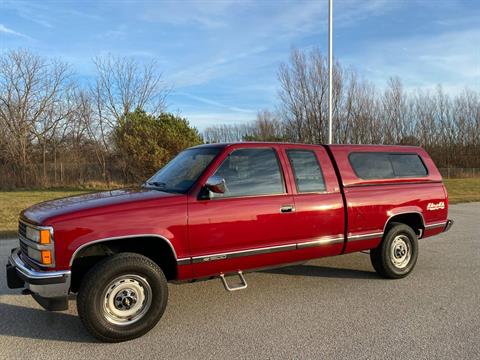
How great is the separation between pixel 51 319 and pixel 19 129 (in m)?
28.9

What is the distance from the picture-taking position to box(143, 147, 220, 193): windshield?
179 inches

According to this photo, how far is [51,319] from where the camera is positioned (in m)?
4.50

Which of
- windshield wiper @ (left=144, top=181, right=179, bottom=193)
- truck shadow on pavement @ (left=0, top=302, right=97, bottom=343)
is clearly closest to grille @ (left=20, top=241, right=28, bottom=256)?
truck shadow on pavement @ (left=0, top=302, right=97, bottom=343)

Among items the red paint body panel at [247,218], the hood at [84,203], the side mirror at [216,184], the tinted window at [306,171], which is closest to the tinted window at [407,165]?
the red paint body panel at [247,218]

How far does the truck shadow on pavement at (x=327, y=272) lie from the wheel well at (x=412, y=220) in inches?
34.8

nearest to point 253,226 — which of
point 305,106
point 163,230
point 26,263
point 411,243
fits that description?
point 163,230

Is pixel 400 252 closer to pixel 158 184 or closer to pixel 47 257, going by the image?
pixel 158 184

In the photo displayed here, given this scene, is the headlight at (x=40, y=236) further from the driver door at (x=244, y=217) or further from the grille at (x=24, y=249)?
the driver door at (x=244, y=217)

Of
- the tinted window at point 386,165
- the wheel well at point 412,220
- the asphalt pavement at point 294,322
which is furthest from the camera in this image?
the wheel well at point 412,220

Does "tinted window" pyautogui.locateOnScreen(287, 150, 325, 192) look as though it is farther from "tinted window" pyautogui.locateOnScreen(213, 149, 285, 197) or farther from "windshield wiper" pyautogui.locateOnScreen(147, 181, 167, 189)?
"windshield wiper" pyautogui.locateOnScreen(147, 181, 167, 189)

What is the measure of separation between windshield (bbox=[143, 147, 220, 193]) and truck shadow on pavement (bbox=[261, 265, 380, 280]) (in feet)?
7.27

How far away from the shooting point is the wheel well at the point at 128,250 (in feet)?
13.9

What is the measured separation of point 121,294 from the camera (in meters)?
4.03

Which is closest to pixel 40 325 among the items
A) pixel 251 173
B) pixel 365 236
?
pixel 251 173
